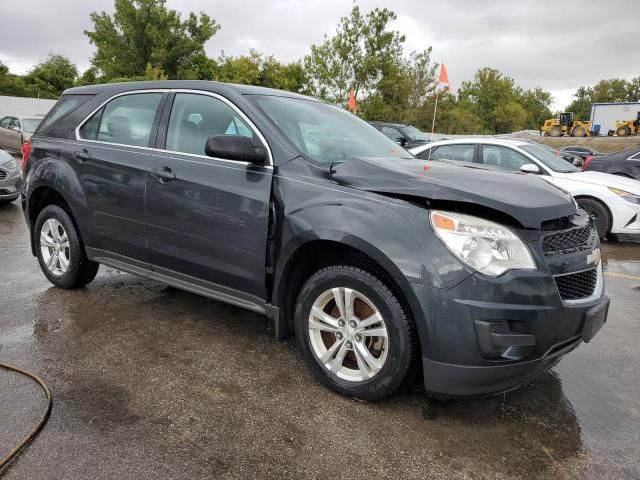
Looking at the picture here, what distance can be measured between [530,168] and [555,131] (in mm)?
41613

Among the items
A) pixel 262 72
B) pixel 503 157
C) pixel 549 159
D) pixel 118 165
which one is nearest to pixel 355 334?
pixel 118 165

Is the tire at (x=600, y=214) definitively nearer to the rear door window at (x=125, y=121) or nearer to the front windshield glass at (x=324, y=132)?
the front windshield glass at (x=324, y=132)

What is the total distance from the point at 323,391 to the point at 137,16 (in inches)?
1768

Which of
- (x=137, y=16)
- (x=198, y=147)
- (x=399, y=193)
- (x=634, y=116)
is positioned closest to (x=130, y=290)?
(x=198, y=147)

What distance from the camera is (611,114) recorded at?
43.6 metres

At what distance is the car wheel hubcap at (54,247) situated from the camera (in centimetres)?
449

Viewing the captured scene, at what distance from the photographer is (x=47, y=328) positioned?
3.76 meters

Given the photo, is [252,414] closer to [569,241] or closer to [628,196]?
[569,241]

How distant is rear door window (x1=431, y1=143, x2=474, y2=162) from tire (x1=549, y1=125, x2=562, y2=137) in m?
40.7

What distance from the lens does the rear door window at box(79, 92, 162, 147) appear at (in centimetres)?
384

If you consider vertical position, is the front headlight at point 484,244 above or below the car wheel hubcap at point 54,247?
above

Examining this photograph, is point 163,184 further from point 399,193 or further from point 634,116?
point 634,116

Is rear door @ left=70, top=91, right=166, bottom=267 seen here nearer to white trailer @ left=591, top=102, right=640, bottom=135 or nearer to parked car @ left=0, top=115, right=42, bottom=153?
parked car @ left=0, top=115, right=42, bottom=153

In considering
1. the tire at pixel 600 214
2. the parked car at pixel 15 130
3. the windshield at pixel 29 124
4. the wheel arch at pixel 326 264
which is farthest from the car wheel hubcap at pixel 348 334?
the windshield at pixel 29 124
